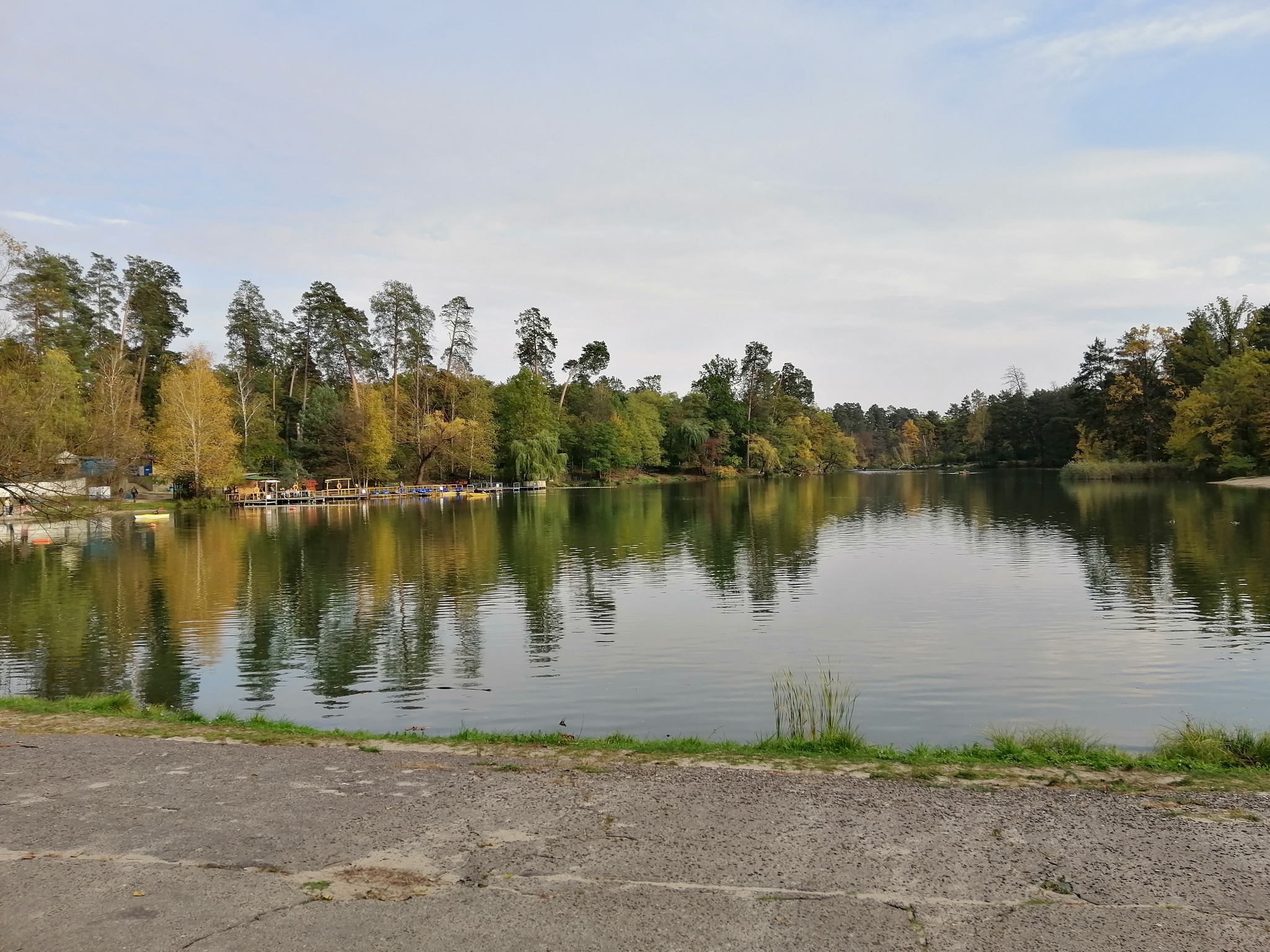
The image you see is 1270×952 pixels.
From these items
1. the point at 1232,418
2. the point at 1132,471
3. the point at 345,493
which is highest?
the point at 1232,418

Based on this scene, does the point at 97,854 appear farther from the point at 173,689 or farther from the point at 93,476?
the point at 93,476

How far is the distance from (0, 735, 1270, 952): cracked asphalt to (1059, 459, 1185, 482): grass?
273 ft

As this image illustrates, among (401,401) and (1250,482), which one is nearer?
(1250,482)

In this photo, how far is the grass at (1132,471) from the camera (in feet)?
256

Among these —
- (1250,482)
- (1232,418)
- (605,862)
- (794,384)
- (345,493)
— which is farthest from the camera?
(794,384)

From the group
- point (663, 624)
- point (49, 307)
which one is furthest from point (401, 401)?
point (663, 624)

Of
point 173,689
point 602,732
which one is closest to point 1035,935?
point 602,732

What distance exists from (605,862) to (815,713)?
21.9ft

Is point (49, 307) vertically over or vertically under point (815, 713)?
over

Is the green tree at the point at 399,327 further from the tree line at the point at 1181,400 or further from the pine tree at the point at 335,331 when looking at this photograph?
the tree line at the point at 1181,400

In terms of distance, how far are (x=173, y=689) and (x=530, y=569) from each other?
49.4 feet

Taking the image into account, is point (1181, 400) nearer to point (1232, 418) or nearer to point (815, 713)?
point (1232, 418)

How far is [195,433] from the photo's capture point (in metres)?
59.9

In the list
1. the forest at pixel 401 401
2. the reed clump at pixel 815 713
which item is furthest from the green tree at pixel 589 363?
the reed clump at pixel 815 713
